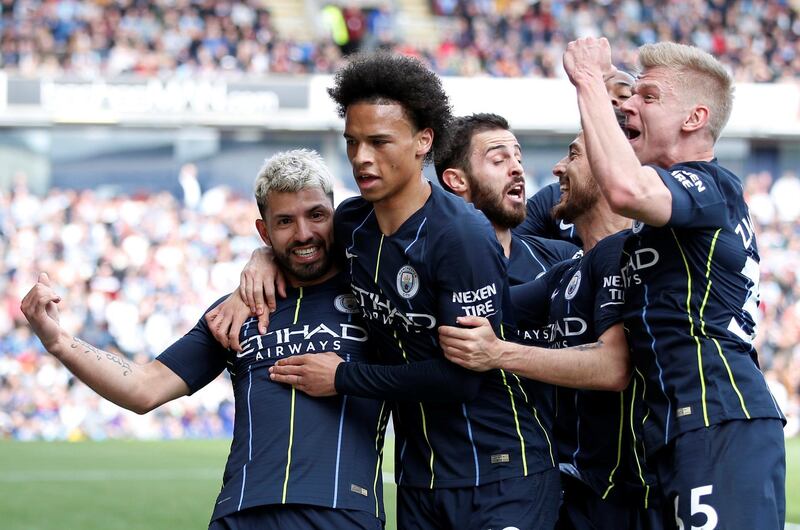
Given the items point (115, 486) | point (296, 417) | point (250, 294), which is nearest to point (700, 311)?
point (296, 417)

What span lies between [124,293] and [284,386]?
15904 mm

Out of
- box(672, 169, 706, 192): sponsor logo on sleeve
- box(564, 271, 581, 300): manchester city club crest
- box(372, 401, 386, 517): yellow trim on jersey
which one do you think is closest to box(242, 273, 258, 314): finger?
box(372, 401, 386, 517): yellow trim on jersey

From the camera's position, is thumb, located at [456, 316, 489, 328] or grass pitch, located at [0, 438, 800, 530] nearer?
thumb, located at [456, 316, 489, 328]

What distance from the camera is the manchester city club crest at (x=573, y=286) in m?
4.43

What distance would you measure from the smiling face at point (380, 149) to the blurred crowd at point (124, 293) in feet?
48.2

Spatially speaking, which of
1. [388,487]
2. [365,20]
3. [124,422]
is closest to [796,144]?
[365,20]

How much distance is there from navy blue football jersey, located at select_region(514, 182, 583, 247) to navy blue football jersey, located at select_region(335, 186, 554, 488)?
1.96 m

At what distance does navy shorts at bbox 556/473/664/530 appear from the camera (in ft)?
13.7

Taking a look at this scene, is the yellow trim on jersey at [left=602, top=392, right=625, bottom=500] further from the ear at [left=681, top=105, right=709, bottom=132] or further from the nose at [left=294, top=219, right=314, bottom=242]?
the nose at [left=294, top=219, right=314, bottom=242]

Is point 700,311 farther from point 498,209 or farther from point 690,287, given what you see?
point 498,209

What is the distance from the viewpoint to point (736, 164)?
22.8m

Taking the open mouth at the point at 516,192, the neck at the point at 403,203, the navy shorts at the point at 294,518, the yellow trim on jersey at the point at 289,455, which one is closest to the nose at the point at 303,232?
the neck at the point at 403,203

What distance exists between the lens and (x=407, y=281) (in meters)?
3.98

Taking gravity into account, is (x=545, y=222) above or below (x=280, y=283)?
above
